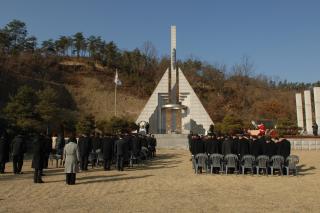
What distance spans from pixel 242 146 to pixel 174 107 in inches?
680

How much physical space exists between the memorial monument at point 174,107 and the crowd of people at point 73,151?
550 inches

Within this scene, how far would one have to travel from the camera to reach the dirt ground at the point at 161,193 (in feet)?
21.2

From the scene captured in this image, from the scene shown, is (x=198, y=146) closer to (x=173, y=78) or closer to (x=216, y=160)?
(x=216, y=160)

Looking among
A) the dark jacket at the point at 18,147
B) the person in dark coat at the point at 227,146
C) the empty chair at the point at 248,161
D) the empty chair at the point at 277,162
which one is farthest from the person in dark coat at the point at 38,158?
the empty chair at the point at 277,162

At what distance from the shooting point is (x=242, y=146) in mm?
12094

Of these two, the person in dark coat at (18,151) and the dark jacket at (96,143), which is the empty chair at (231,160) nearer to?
the dark jacket at (96,143)

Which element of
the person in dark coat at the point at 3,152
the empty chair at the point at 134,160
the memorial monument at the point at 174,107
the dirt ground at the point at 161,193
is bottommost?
the dirt ground at the point at 161,193

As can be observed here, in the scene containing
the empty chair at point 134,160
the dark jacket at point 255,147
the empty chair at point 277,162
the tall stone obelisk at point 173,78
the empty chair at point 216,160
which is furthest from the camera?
the tall stone obelisk at point 173,78

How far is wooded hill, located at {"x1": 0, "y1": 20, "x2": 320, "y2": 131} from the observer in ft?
166

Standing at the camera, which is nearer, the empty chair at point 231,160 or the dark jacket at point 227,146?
the empty chair at point 231,160

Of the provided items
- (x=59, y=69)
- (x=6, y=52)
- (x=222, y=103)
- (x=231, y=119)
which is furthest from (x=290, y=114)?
(x=6, y=52)

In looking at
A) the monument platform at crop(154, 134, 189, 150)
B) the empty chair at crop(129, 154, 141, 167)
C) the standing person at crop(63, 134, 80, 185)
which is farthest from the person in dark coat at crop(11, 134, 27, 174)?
the monument platform at crop(154, 134, 189, 150)

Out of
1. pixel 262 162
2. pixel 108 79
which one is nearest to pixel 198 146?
pixel 262 162

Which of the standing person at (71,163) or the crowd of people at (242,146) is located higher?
the crowd of people at (242,146)
